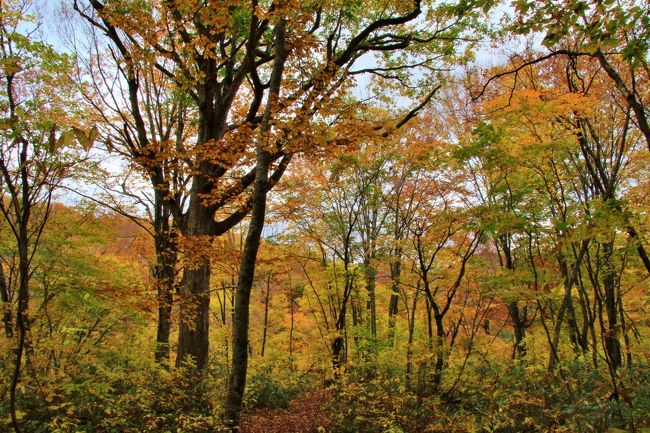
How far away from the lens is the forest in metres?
3.76

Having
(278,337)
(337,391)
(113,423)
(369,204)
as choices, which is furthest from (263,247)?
(278,337)

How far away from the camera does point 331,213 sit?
11.2 metres

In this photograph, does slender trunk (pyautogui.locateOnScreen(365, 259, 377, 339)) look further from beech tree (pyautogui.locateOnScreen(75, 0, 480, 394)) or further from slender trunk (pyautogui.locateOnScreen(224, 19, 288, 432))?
slender trunk (pyautogui.locateOnScreen(224, 19, 288, 432))

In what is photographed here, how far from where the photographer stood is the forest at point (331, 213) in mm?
3757

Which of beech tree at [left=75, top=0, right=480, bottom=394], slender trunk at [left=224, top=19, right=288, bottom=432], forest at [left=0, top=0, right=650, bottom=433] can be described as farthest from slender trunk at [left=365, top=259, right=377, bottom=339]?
slender trunk at [left=224, top=19, right=288, bottom=432]

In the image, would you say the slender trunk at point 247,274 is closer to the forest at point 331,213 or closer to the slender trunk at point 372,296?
the forest at point 331,213

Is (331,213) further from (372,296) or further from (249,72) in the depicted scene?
(249,72)

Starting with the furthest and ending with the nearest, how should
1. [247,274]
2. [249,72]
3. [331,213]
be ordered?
[331,213], [249,72], [247,274]

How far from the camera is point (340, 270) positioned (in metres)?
9.48

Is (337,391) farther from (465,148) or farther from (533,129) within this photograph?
(533,129)

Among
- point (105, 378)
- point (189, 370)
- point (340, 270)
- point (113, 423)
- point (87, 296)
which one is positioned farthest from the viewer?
point (340, 270)

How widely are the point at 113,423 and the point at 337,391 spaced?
3.78 meters

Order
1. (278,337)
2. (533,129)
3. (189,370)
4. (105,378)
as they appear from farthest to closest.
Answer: (278,337) → (189,370) → (533,129) → (105,378)

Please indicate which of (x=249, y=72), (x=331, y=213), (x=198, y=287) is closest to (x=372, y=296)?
(x=331, y=213)
